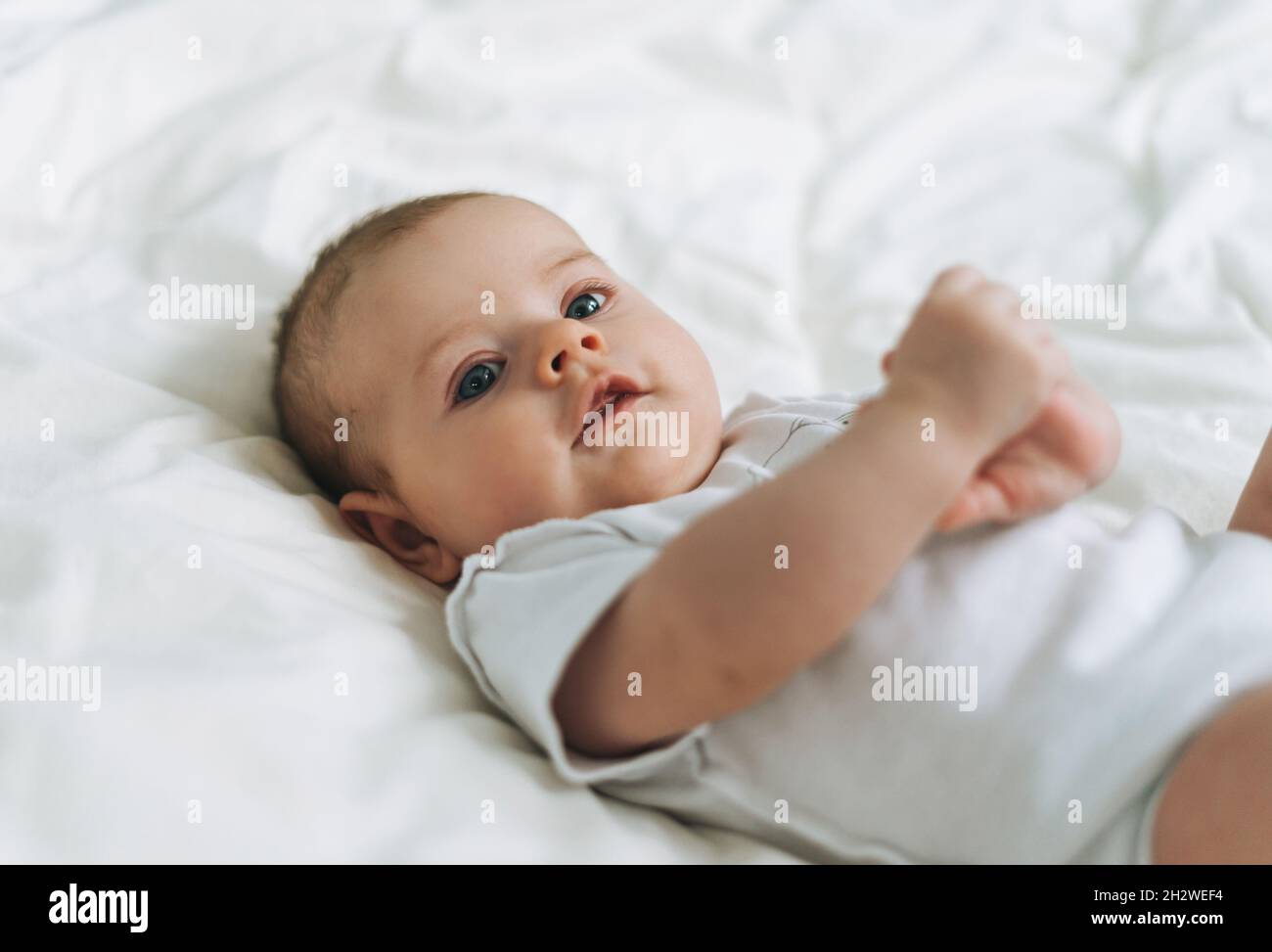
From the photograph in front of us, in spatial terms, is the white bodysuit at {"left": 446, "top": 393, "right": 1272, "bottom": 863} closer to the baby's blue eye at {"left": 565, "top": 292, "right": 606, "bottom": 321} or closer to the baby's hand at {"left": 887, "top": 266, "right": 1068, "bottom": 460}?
the baby's hand at {"left": 887, "top": 266, "right": 1068, "bottom": 460}

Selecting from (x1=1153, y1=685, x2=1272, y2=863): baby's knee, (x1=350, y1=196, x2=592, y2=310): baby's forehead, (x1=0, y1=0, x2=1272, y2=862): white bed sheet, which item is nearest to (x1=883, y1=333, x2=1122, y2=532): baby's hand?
(x1=1153, y1=685, x2=1272, y2=863): baby's knee

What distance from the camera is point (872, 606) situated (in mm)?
971

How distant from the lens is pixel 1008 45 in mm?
1964

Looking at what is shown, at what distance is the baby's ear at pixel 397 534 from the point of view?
4.02 ft

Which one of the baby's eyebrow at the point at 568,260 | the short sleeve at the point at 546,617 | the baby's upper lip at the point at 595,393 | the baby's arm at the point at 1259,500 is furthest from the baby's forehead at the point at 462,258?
the baby's arm at the point at 1259,500

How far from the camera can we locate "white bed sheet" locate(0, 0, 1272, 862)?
88cm

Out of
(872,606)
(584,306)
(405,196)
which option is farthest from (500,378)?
(405,196)

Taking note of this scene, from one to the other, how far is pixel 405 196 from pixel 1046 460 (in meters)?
1.00

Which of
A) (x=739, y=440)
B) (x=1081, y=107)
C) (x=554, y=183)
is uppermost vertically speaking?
(x=1081, y=107)

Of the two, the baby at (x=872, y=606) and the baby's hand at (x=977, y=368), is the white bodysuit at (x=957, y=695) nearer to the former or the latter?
the baby at (x=872, y=606)

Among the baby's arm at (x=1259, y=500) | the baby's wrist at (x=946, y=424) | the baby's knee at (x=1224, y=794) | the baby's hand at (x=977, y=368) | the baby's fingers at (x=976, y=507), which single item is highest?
the baby's hand at (x=977, y=368)

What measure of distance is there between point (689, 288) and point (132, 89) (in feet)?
2.72
